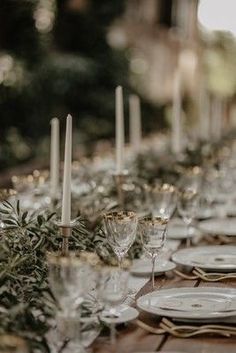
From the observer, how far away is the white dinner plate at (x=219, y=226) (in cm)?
331

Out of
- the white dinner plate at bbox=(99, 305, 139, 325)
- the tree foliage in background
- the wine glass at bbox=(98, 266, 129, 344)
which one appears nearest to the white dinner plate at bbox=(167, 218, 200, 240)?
the white dinner plate at bbox=(99, 305, 139, 325)

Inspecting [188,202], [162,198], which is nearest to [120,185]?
[162,198]

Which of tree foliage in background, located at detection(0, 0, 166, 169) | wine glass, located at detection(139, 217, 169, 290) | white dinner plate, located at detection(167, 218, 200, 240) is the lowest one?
white dinner plate, located at detection(167, 218, 200, 240)

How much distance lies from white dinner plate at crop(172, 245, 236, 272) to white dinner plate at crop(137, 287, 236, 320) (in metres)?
0.36

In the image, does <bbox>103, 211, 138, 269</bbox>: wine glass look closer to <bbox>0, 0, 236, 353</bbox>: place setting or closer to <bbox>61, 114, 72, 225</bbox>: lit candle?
<bbox>0, 0, 236, 353</bbox>: place setting

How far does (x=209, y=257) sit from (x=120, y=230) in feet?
2.21

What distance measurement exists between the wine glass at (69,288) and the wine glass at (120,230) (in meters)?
0.49

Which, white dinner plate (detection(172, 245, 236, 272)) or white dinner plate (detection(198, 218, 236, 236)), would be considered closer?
white dinner plate (detection(172, 245, 236, 272))

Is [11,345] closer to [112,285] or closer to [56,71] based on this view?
[112,285]

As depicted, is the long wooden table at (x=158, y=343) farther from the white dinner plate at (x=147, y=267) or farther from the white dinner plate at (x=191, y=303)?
the white dinner plate at (x=147, y=267)

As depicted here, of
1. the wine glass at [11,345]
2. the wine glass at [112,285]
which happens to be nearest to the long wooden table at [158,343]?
the wine glass at [112,285]

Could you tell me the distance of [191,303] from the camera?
2.23m

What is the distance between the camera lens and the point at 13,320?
67.9 inches

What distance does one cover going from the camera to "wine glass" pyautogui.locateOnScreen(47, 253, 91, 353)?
1.72 meters
